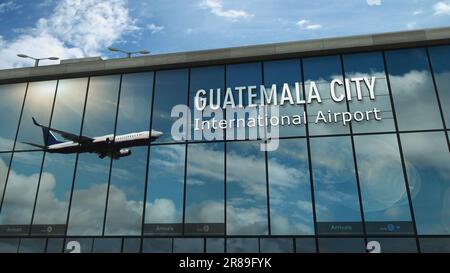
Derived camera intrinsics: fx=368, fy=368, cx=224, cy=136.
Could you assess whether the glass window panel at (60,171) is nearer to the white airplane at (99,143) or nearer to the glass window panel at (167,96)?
the white airplane at (99,143)

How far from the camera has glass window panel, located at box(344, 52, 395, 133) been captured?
17.9 metres

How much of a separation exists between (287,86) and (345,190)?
20.1ft

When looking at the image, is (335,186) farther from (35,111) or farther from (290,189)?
(35,111)

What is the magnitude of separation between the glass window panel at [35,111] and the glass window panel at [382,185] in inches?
677

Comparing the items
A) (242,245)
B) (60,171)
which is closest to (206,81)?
(242,245)

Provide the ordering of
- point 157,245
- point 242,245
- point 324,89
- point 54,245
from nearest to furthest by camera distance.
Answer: point 242,245
point 157,245
point 54,245
point 324,89

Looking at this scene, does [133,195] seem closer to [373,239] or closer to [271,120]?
[271,120]

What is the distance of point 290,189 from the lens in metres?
17.4

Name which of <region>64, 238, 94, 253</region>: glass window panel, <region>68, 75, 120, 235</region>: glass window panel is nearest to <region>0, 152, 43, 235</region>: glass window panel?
<region>68, 75, 120, 235</region>: glass window panel

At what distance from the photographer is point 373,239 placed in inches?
631


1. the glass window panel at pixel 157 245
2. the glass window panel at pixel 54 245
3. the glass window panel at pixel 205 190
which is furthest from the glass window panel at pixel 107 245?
the glass window panel at pixel 205 190

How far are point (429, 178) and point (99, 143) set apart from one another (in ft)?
53.9

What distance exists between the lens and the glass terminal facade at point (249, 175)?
16.5m

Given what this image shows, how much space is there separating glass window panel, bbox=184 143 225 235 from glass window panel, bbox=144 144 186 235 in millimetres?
459
